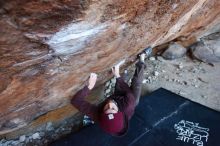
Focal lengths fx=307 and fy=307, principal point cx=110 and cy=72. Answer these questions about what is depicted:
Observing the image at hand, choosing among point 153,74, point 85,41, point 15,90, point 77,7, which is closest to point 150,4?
point 85,41

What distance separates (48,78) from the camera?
2025mm

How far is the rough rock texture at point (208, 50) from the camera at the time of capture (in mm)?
3684

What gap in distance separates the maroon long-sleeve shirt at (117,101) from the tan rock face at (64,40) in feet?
0.35

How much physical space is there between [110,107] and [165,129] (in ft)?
2.83

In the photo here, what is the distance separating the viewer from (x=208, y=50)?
3695 millimetres

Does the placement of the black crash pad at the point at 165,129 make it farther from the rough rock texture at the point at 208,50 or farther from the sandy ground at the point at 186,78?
the rough rock texture at the point at 208,50

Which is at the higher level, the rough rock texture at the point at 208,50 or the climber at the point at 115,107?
the climber at the point at 115,107

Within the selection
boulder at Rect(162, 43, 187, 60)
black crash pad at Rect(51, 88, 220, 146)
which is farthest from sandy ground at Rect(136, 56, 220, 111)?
black crash pad at Rect(51, 88, 220, 146)

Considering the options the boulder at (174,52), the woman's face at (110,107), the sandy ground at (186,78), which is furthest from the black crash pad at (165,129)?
the boulder at (174,52)

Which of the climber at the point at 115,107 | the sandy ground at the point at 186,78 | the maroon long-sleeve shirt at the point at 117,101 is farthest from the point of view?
the sandy ground at the point at 186,78

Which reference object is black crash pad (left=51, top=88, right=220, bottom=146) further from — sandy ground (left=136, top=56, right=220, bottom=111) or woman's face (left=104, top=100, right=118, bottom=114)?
woman's face (left=104, top=100, right=118, bottom=114)

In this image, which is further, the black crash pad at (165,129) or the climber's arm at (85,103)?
the black crash pad at (165,129)

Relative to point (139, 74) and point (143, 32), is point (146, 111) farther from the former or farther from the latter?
point (143, 32)

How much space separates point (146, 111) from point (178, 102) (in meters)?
0.35
